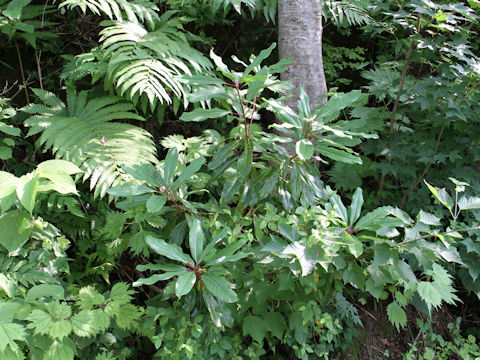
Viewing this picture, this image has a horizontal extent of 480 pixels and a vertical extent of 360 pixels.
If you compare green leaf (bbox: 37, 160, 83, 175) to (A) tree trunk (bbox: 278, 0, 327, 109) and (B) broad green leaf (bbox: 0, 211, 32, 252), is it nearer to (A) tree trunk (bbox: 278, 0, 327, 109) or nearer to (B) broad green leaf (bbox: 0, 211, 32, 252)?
(B) broad green leaf (bbox: 0, 211, 32, 252)

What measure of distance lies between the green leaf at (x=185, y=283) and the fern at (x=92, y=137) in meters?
0.62

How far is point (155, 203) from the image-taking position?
1.34 metres

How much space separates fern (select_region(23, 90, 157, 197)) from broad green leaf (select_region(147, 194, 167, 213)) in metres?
0.41

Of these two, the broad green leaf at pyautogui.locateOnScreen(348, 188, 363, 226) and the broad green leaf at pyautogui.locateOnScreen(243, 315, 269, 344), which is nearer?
the broad green leaf at pyautogui.locateOnScreen(348, 188, 363, 226)

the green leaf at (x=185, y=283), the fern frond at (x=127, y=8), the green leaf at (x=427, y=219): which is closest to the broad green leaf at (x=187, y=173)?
→ the green leaf at (x=185, y=283)

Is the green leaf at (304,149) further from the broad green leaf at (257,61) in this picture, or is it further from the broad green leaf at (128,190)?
the broad green leaf at (128,190)

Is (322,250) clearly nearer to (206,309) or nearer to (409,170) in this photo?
(206,309)

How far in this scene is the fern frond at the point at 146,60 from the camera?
1831 millimetres

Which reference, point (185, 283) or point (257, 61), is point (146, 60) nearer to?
point (257, 61)

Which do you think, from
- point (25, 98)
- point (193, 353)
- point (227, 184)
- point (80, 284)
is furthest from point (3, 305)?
point (25, 98)

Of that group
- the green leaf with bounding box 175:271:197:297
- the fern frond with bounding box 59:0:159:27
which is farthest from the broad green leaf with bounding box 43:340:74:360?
the fern frond with bounding box 59:0:159:27

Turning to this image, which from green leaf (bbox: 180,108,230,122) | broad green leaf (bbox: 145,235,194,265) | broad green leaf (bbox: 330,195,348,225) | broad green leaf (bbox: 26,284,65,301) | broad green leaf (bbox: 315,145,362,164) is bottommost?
broad green leaf (bbox: 26,284,65,301)

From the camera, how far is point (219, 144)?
5.38 feet

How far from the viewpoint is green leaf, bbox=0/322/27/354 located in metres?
1.20
